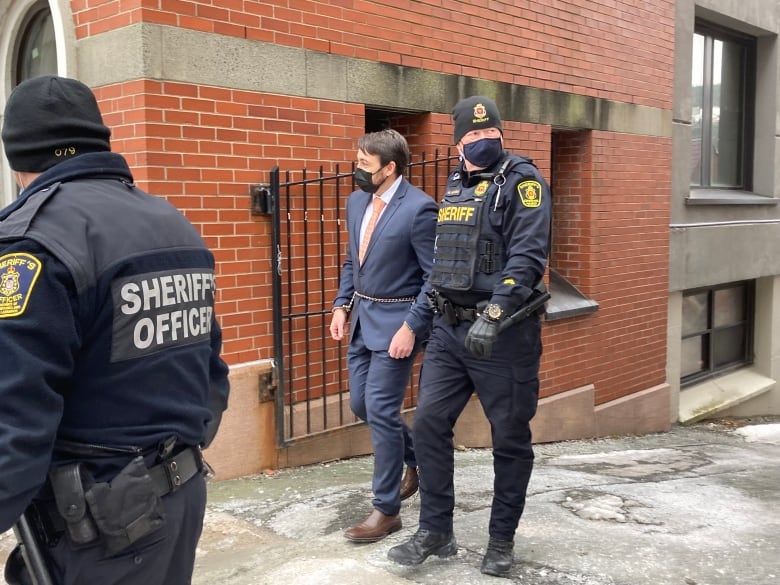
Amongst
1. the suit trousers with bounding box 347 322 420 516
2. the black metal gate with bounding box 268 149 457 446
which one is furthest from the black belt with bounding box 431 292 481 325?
the black metal gate with bounding box 268 149 457 446

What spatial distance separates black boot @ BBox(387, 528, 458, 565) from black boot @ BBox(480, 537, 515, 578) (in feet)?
0.61

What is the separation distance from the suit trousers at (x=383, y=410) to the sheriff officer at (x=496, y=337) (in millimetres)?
251

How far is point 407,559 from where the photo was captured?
3289 mm

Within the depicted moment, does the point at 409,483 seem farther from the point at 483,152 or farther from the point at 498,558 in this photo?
the point at 483,152

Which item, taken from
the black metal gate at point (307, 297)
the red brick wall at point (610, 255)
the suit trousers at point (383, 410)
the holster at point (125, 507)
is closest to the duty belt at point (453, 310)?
the suit trousers at point (383, 410)

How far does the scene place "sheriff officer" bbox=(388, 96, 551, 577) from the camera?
127 inches

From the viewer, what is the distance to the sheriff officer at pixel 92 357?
→ 161 centimetres

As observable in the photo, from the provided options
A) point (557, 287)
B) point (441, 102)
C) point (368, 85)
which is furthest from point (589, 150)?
point (368, 85)

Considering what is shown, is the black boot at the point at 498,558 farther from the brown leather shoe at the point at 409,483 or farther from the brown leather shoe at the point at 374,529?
the brown leather shoe at the point at 409,483

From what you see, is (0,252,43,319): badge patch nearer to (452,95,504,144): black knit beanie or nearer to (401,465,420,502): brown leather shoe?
(452,95,504,144): black knit beanie

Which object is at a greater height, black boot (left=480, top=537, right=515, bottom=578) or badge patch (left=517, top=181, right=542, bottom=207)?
badge patch (left=517, top=181, right=542, bottom=207)

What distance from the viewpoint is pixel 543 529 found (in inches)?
148

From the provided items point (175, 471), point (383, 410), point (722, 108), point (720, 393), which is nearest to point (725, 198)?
point (722, 108)

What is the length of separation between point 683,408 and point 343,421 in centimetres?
543
